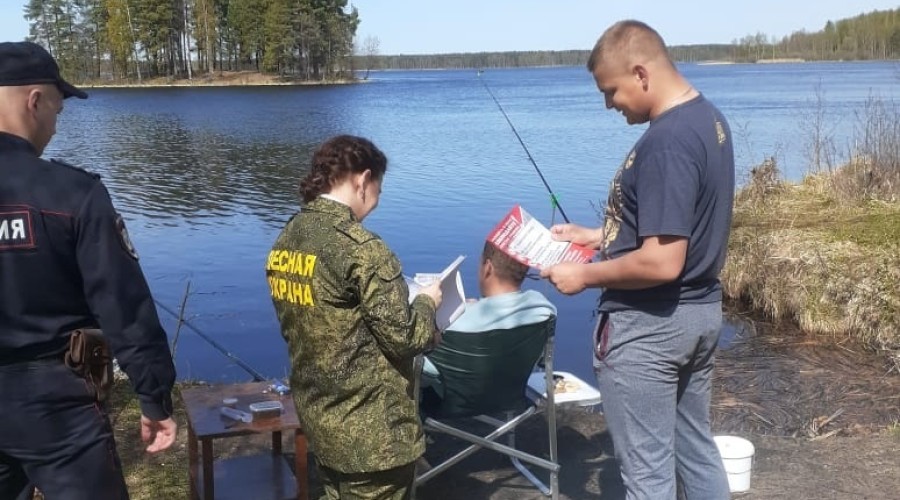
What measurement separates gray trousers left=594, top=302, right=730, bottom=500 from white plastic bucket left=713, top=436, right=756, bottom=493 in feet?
3.29

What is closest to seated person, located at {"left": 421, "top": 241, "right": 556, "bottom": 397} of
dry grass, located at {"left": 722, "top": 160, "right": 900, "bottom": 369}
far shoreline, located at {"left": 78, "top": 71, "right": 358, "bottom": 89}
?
dry grass, located at {"left": 722, "top": 160, "right": 900, "bottom": 369}

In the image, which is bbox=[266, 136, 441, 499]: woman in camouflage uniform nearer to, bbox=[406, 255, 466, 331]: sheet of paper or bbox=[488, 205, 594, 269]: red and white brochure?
bbox=[406, 255, 466, 331]: sheet of paper

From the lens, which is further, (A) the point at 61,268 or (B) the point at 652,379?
(B) the point at 652,379

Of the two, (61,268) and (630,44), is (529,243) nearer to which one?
(630,44)

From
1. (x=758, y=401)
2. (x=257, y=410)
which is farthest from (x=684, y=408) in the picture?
(x=758, y=401)

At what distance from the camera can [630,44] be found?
247 centimetres

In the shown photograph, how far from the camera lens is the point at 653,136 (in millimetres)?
2422

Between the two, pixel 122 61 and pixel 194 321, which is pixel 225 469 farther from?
pixel 122 61

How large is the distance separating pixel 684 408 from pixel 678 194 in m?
0.75

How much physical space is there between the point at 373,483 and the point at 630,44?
145 centimetres

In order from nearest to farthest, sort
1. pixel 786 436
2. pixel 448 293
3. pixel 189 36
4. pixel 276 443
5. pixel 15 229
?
pixel 15 229 → pixel 448 293 → pixel 276 443 → pixel 786 436 → pixel 189 36

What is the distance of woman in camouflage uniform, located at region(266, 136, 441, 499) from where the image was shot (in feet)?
8.08

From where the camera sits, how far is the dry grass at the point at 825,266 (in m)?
6.66

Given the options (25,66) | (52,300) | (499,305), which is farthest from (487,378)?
(25,66)
